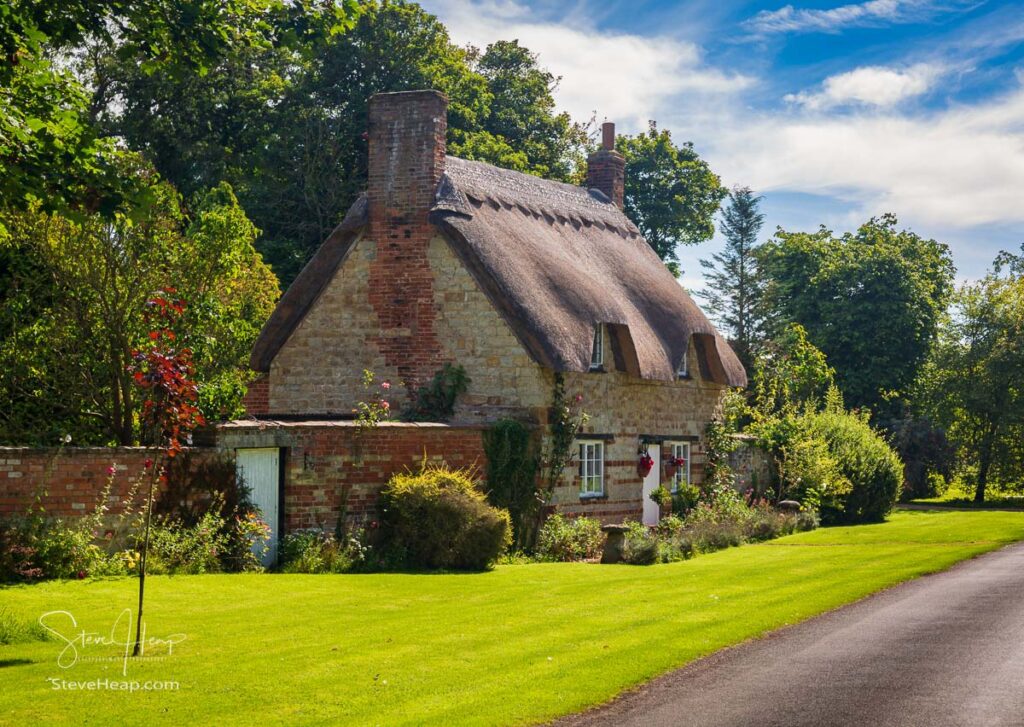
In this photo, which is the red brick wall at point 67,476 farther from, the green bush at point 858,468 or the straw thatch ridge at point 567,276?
the green bush at point 858,468

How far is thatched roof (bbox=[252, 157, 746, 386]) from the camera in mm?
22359

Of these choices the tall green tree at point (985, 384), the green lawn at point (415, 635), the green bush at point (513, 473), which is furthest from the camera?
the tall green tree at point (985, 384)

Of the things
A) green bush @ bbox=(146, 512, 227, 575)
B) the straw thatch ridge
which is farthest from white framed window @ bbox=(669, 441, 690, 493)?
green bush @ bbox=(146, 512, 227, 575)

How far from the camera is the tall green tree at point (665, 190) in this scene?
1954 inches

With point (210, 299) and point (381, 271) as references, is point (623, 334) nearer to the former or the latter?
point (381, 271)

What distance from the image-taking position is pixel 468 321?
22797mm

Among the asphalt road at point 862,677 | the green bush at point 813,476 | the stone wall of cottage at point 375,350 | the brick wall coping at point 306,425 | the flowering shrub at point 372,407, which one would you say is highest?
the stone wall of cottage at point 375,350

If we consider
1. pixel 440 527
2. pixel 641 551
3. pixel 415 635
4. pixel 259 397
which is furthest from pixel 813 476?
pixel 415 635

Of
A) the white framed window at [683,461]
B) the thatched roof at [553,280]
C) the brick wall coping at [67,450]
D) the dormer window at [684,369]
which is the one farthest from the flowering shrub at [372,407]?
the dormer window at [684,369]

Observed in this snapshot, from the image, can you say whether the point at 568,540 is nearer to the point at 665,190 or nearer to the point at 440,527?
the point at 440,527

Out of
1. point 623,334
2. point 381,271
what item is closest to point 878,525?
point 623,334

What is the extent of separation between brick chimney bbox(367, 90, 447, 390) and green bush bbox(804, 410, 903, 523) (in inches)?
518

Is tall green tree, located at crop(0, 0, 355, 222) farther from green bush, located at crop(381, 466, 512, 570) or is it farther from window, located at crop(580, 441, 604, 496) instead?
window, located at crop(580, 441, 604, 496)
